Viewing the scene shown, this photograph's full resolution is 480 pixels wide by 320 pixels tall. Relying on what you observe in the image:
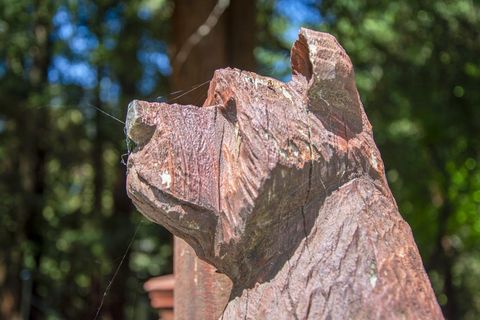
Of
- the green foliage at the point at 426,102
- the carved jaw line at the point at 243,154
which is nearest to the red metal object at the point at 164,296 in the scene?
the carved jaw line at the point at 243,154

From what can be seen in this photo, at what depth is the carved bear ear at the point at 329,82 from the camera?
1880mm

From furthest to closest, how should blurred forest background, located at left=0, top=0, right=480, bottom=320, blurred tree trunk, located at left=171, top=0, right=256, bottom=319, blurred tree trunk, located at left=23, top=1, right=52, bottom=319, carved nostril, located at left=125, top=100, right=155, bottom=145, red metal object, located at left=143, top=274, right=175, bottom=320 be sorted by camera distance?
blurred tree trunk, located at left=23, top=1, right=52, bottom=319, blurred forest background, located at left=0, top=0, right=480, bottom=320, blurred tree trunk, located at left=171, top=0, right=256, bottom=319, red metal object, located at left=143, top=274, right=175, bottom=320, carved nostril, located at left=125, top=100, right=155, bottom=145

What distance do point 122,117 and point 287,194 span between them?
21.9ft

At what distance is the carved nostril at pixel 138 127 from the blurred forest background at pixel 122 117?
253 inches

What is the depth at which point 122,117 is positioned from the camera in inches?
326

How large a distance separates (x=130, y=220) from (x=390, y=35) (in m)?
5.02

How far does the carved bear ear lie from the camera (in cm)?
188

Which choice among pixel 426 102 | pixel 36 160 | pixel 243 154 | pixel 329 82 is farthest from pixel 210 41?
pixel 36 160

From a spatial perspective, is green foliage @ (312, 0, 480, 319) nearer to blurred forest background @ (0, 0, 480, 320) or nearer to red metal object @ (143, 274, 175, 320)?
blurred forest background @ (0, 0, 480, 320)

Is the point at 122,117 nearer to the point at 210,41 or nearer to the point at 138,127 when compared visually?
the point at 210,41

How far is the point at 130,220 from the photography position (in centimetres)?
1143

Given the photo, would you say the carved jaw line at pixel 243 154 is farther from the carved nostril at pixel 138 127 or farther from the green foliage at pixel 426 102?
the green foliage at pixel 426 102

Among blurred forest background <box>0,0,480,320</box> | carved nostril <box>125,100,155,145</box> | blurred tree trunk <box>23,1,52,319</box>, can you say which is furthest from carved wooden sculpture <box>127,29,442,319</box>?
blurred tree trunk <box>23,1,52,319</box>

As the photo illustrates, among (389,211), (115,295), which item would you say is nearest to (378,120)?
(115,295)
